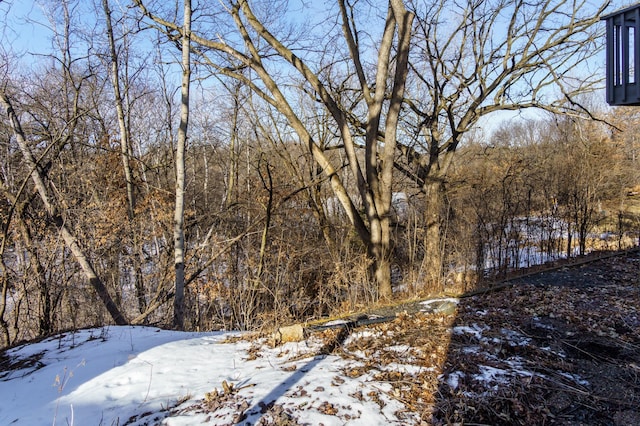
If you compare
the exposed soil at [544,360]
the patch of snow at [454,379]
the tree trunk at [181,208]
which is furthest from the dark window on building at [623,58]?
the tree trunk at [181,208]

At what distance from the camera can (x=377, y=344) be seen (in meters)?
3.66

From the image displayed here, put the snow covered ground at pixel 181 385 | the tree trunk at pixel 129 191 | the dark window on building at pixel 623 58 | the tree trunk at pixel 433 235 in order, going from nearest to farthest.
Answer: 1. the snow covered ground at pixel 181 385
2. the dark window on building at pixel 623 58
3. the tree trunk at pixel 433 235
4. the tree trunk at pixel 129 191

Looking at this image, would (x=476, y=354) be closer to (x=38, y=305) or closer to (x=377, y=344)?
(x=377, y=344)

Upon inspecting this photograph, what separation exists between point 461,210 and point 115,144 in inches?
466

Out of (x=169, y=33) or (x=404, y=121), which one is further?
(x=404, y=121)

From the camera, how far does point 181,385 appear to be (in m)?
2.97

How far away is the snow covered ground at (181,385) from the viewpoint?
2.49 metres

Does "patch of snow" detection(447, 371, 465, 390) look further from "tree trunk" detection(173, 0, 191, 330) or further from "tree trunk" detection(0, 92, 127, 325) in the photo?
"tree trunk" detection(0, 92, 127, 325)

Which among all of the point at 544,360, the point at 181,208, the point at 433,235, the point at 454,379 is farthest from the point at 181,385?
the point at 433,235

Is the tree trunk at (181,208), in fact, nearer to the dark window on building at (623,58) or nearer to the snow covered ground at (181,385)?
the snow covered ground at (181,385)

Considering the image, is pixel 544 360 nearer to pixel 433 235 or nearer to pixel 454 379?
Answer: pixel 454 379

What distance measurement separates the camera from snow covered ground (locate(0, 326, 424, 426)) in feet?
8.16

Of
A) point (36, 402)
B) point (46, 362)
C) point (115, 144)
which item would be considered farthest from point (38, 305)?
point (115, 144)

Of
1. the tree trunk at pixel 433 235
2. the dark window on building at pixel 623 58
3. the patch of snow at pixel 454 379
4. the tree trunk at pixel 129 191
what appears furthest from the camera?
the tree trunk at pixel 129 191
